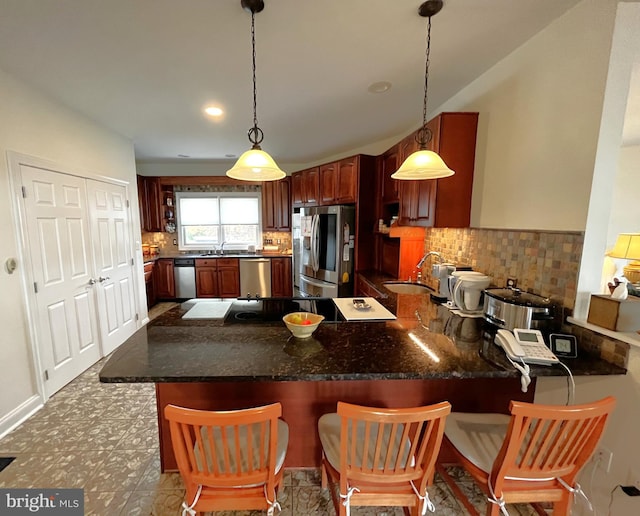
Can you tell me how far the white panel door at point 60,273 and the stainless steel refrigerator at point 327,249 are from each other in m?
2.42

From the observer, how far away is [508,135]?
5.78 feet

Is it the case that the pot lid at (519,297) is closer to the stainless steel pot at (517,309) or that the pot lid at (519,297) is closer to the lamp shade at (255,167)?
the stainless steel pot at (517,309)

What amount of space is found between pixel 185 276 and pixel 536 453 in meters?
4.96

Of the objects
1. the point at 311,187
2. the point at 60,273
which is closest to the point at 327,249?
the point at 311,187

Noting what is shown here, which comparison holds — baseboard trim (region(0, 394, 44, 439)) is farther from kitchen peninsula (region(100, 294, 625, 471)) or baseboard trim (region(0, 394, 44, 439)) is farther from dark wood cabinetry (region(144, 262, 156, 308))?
dark wood cabinetry (region(144, 262, 156, 308))

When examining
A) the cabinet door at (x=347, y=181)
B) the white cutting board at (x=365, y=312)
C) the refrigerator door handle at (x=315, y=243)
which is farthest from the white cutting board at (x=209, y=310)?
the cabinet door at (x=347, y=181)

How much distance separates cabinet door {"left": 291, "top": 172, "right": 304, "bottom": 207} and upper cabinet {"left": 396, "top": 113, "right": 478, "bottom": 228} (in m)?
2.46

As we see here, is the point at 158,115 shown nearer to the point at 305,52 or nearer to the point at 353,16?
the point at 305,52

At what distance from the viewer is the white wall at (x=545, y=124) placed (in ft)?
4.22

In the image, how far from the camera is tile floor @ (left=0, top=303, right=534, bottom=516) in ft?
4.74

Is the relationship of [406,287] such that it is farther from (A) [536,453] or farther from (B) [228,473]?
(B) [228,473]

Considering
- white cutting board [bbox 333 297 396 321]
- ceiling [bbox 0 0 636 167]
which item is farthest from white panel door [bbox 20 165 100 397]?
white cutting board [bbox 333 297 396 321]

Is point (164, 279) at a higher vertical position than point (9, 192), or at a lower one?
lower

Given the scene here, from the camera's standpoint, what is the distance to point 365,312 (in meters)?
1.81
